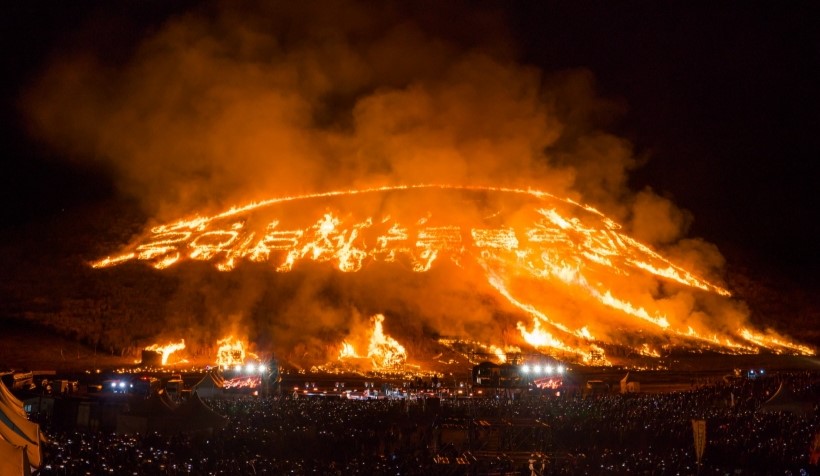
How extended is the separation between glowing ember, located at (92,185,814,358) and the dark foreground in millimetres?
17432

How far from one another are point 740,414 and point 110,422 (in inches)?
845

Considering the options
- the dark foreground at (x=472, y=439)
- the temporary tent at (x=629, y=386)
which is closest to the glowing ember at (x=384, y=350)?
the temporary tent at (x=629, y=386)

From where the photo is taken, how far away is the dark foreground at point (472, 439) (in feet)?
60.2

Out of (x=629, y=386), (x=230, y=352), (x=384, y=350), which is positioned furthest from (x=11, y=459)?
(x=384, y=350)

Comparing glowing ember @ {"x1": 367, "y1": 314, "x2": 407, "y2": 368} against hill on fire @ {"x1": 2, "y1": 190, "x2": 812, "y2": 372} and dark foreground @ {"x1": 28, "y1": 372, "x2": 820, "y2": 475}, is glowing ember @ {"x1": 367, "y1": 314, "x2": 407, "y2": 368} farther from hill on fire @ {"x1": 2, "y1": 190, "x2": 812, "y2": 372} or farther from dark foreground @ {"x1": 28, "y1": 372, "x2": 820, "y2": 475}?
dark foreground @ {"x1": 28, "y1": 372, "x2": 820, "y2": 475}

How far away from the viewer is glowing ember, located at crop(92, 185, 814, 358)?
53.8 m

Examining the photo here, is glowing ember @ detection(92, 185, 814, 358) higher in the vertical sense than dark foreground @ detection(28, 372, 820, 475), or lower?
higher

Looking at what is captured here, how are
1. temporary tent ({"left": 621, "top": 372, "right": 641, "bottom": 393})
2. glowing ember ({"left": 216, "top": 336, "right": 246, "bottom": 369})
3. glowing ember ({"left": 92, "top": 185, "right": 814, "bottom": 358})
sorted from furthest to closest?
glowing ember ({"left": 92, "top": 185, "right": 814, "bottom": 358}) < glowing ember ({"left": 216, "top": 336, "right": 246, "bottom": 369}) < temporary tent ({"left": 621, "top": 372, "right": 641, "bottom": 393})

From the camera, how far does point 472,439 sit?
24.4 m

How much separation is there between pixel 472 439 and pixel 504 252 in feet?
130

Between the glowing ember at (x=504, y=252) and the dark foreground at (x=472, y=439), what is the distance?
1743 centimetres

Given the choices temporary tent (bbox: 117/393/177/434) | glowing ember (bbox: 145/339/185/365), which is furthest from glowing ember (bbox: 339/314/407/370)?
temporary tent (bbox: 117/393/177/434)

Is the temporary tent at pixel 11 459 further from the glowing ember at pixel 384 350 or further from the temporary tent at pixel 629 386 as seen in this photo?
the glowing ember at pixel 384 350

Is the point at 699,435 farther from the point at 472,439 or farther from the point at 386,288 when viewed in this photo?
the point at 386,288
